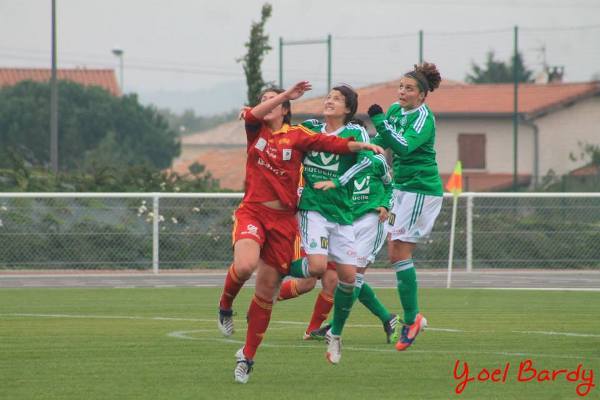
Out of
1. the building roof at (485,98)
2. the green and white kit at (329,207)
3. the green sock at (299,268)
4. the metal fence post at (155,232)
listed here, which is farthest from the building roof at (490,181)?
the green and white kit at (329,207)

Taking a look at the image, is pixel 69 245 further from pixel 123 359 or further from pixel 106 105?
pixel 106 105

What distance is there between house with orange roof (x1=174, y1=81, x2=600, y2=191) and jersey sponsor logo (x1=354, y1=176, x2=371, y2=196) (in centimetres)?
3325

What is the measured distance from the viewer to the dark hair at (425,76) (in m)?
10.7

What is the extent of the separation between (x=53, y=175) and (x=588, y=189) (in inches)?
567

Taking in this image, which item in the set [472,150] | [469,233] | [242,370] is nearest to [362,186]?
[242,370]

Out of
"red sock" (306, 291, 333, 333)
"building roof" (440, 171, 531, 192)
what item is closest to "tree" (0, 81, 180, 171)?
"building roof" (440, 171, 531, 192)

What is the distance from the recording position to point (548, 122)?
161 feet

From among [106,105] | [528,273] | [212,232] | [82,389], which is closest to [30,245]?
[212,232]

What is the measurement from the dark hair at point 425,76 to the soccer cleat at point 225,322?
2464 mm

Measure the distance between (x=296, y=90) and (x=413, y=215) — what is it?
2239 mm

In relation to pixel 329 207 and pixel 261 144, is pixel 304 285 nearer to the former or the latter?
pixel 329 207

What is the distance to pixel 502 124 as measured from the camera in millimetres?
48531

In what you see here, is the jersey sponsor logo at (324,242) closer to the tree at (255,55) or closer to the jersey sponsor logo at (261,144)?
the jersey sponsor logo at (261,144)

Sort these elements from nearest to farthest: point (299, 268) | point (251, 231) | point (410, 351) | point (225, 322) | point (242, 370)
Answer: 1. point (242, 370)
2. point (251, 231)
3. point (299, 268)
4. point (410, 351)
5. point (225, 322)
